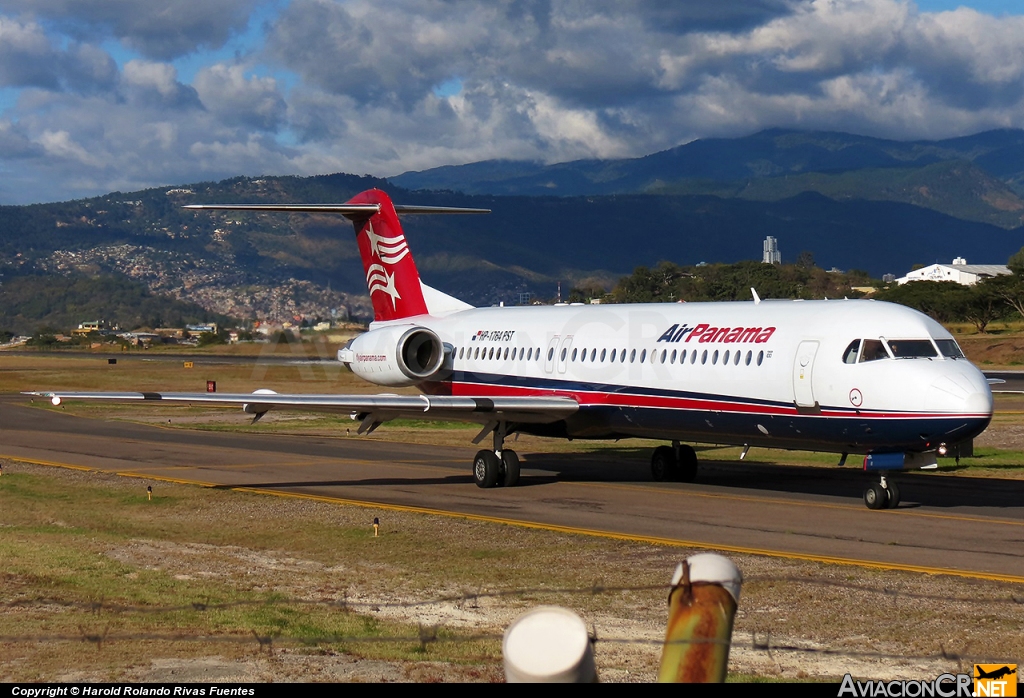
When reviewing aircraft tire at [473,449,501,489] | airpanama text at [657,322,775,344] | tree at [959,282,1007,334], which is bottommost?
aircraft tire at [473,449,501,489]

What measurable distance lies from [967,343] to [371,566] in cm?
7076

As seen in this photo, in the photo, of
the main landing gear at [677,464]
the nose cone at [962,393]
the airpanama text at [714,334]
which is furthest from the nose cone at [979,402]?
the main landing gear at [677,464]

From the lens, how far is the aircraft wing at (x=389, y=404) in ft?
69.3

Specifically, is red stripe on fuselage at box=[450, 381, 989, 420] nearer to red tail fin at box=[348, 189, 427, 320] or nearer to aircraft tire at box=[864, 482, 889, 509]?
aircraft tire at box=[864, 482, 889, 509]

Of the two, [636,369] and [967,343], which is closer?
[636,369]

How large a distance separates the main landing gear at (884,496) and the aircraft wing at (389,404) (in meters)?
6.33

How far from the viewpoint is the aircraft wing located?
21.1 metres

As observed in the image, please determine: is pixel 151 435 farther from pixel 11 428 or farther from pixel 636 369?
pixel 636 369

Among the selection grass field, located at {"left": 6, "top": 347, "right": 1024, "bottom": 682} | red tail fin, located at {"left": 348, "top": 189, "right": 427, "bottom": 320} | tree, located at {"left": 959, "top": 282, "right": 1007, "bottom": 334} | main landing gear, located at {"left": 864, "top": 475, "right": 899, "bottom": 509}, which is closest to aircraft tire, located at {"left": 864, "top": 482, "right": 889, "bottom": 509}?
main landing gear, located at {"left": 864, "top": 475, "right": 899, "bottom": 509}

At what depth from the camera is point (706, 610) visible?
414 centimetres

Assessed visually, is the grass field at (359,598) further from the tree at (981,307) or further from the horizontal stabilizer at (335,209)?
the tree at (981,307)

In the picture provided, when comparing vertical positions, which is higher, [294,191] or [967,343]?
[294,191]

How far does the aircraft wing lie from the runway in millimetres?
1462

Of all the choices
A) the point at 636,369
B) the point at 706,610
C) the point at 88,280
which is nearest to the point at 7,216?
the point at 88,280
